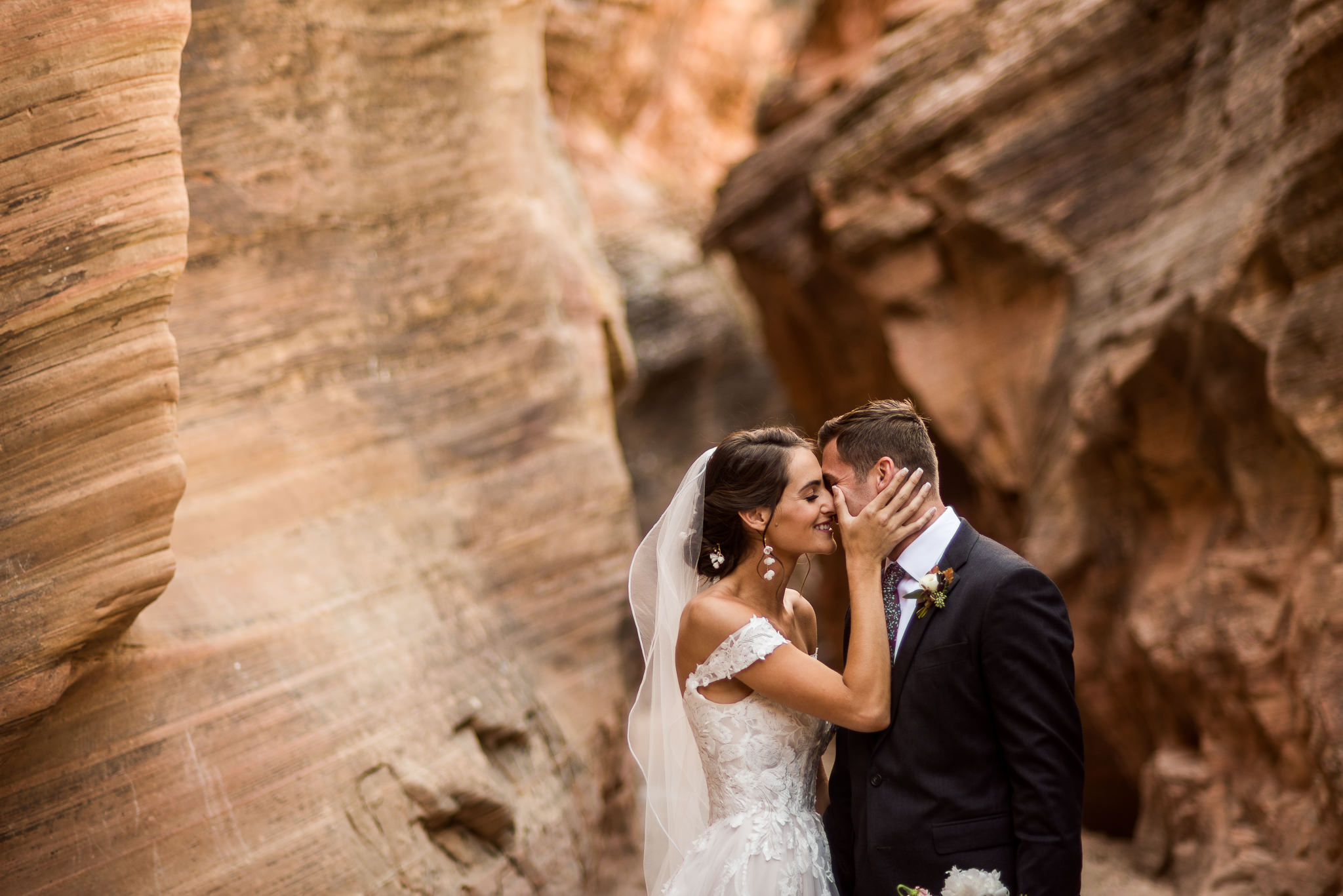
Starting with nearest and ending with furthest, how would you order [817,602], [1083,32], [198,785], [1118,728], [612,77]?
[198,785]
[1118,728]
[1083,32]
[817,602]
[612,77]

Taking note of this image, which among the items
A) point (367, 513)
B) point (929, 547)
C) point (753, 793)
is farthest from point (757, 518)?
point (367, 513)

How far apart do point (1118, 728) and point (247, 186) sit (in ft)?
22.2

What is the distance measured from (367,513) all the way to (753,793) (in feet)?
10.1

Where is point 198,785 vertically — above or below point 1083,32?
below

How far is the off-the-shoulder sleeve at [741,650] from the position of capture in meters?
3.05

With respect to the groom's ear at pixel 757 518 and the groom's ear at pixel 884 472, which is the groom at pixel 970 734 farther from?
the groom's ear at pixel 757 518

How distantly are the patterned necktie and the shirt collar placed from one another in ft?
0.15

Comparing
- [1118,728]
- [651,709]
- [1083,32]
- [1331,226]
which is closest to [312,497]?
[651,709]

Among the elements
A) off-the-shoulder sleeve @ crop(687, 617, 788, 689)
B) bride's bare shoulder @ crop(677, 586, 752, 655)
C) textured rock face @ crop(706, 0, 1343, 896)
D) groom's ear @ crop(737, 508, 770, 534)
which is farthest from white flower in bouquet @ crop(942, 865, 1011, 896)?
textured rock face @ crop(706, 0, 1343, 896)

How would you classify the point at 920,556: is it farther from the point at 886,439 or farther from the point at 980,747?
the point at 980,747

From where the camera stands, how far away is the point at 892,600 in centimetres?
298

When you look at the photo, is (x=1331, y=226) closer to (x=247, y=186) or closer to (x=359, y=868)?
(x=359, y=868)

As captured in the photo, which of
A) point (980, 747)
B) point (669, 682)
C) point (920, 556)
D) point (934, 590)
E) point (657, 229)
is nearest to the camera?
point (980, 747)

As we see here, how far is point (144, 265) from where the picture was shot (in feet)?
12.0
